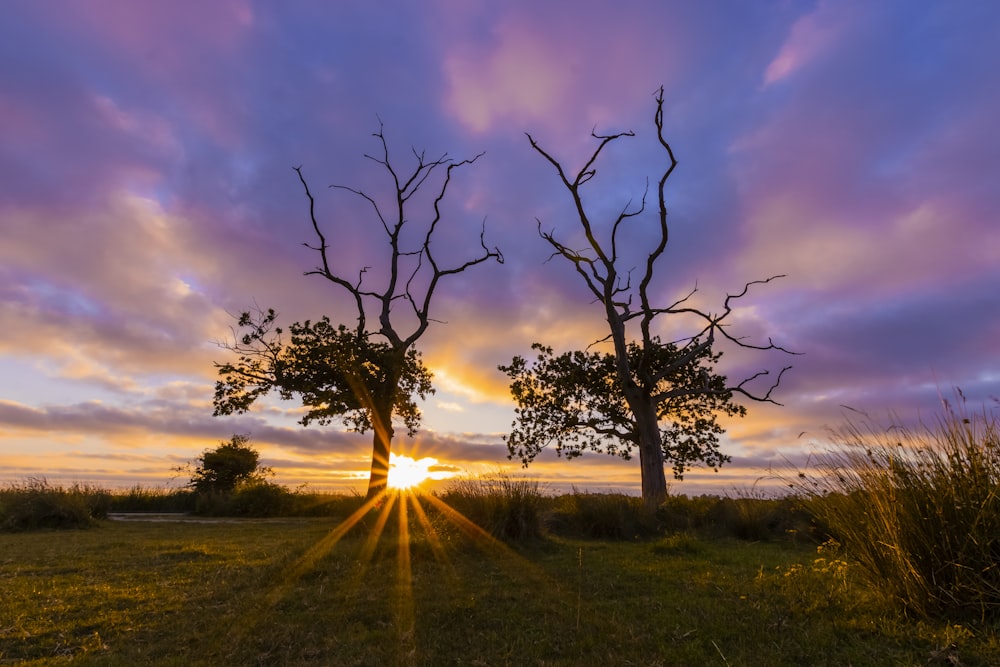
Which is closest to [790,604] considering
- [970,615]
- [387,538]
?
[970,615]

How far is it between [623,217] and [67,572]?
17.3m

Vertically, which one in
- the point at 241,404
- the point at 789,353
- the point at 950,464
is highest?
→ the point at 789,353

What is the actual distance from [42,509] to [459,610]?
15986 mm

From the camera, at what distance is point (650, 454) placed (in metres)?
17.5

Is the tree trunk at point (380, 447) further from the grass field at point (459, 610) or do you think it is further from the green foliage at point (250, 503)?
the grass field at point (459, 610)

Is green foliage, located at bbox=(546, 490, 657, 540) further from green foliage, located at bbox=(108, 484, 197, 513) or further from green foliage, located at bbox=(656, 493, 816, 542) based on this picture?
green foliage, located at bbox=(108, 484, 197, 513)

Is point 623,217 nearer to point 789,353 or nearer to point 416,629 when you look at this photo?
point 789,353

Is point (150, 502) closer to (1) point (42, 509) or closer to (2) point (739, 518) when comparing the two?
(1) point (42, 509)

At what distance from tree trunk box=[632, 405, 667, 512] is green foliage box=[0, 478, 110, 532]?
53.3ft

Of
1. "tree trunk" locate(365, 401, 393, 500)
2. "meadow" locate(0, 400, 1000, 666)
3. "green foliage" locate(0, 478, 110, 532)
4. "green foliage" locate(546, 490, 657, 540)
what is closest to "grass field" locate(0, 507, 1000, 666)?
"meadow" locate(0, 400, 1000, 666)

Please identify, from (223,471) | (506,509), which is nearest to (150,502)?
(223,471)

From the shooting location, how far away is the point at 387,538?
9977 millimetres

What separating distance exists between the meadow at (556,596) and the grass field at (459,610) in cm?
3

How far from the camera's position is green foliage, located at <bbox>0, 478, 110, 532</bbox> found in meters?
15.3
